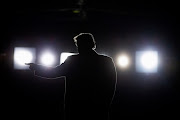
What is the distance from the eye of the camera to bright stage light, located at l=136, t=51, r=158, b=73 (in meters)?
5.62

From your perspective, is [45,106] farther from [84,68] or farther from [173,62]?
[84,68]

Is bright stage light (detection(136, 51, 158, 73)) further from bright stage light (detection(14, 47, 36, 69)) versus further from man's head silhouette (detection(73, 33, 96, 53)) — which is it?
man's head silhouette (detection(73, 33, 96, 53))

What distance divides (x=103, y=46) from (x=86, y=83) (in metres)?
4.38

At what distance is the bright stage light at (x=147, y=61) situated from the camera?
5.62m

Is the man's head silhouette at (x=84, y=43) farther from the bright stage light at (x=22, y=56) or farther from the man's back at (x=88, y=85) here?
the bright stage light at (x=22, y=56)

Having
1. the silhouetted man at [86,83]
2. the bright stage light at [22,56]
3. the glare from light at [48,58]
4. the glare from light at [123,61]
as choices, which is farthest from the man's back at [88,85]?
the bright stage light at [22,56]

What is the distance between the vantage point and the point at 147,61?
222 inches

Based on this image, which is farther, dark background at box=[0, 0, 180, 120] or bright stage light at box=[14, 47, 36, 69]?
bright stage light at box=[14, 47, 36, 69]

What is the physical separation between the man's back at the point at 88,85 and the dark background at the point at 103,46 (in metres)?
3.99

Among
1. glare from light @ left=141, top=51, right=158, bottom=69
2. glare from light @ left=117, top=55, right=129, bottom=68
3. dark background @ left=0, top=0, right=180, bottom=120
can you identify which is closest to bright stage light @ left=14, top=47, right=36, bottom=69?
Result: dark background @ left=0, top=0, right=180, bottom=120

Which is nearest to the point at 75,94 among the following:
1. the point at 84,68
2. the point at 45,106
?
the point at 84,68

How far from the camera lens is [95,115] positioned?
149cm

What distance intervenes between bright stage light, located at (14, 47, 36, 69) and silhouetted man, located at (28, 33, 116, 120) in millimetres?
4411

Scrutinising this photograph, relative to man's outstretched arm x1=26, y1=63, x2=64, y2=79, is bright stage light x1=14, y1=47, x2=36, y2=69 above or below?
above
